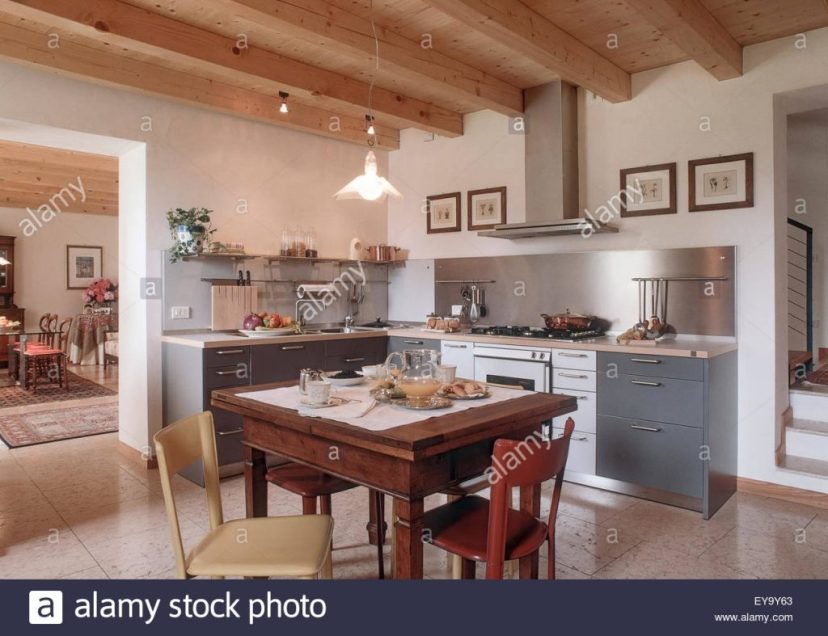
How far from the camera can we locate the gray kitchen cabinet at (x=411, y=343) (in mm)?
4359

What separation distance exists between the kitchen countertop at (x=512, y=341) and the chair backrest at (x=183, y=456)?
1.79 metres

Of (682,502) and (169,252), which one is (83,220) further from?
(682,502)

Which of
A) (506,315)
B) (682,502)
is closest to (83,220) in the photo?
(506,315)

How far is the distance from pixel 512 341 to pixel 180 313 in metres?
2.32

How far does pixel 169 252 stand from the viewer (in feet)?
13.5

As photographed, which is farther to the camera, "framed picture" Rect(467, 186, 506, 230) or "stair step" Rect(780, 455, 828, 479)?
"framed picture" Rect(467, 186, 506, 230)

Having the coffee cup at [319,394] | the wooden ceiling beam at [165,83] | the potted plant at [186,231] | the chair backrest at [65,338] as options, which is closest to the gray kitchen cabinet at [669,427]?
the coffee cup at [319,394]

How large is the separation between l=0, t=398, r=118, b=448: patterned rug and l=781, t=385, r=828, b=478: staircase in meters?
5.06

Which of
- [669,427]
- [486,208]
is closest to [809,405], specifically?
[669,427]

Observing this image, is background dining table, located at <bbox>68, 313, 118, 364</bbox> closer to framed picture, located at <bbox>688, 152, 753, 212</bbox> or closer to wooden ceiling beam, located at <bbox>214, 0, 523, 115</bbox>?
wooden ceiling beam, located at <bbox>214, 0, 523, 115</bbox>

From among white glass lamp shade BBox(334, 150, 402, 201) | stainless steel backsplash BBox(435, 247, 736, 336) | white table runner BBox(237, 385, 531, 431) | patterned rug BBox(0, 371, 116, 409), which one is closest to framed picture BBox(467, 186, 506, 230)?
stainless steel backsplash BBox(435, 247, 736, 336)

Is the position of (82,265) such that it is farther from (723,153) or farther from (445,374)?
(723,153)

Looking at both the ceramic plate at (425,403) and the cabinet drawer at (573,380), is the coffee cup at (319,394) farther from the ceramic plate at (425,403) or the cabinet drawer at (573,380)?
the cabinet drawer at (573,380)

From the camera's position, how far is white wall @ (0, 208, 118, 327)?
362 inches
